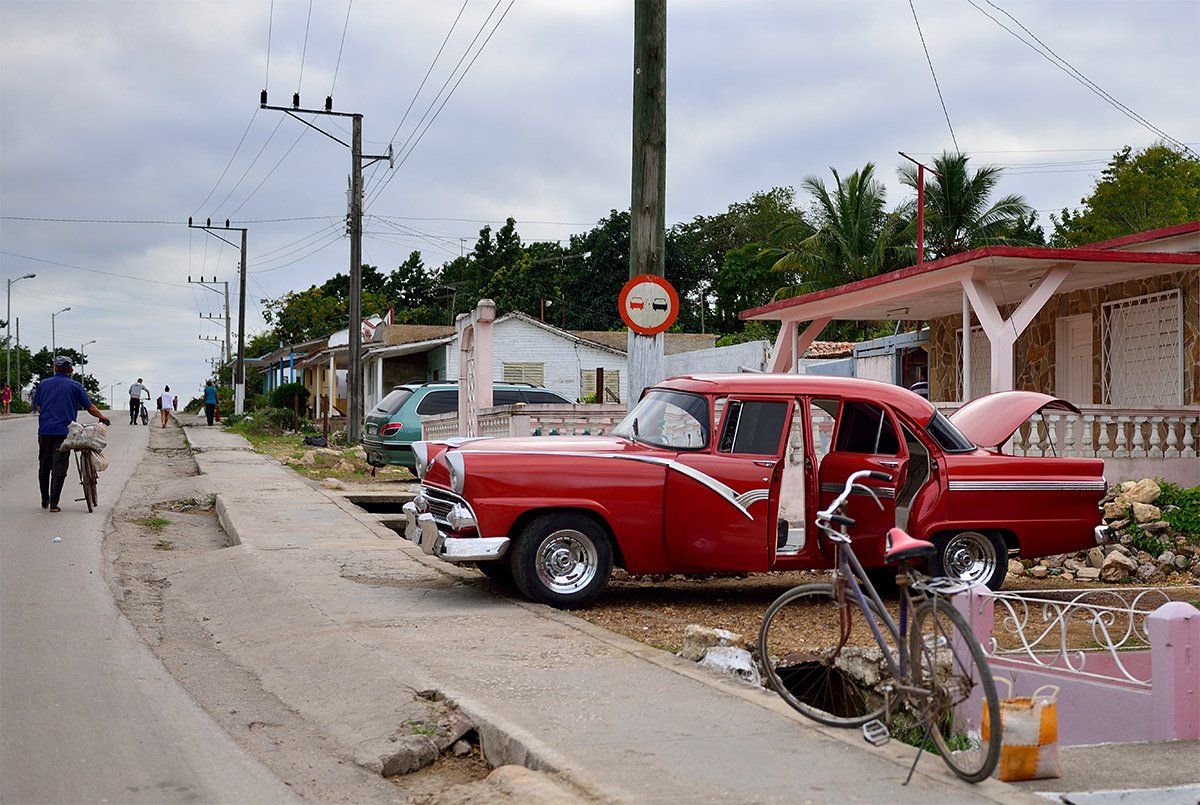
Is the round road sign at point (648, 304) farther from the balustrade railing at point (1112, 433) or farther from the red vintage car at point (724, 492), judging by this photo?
the balustrade railing at point (1112, 433)

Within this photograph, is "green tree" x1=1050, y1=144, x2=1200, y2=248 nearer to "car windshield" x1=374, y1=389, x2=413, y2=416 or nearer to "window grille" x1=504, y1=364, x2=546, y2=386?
"window grille" x1=504, y1=364, x2=546, y2=386

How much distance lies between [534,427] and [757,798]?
11.2 m

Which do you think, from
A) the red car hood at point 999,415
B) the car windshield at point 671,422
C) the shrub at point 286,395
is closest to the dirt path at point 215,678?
the car windshield at point 671,422

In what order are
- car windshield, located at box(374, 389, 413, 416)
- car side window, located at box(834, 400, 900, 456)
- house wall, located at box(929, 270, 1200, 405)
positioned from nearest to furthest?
1. car side window, located at box(834, 400, 900, 456)
2. house wall, located at box(929, 270, 1200, 405)
3. car windshield, located at box(374, 389, 413, 416)

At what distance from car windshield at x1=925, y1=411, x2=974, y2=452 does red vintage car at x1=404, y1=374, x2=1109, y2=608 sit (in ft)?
0.05

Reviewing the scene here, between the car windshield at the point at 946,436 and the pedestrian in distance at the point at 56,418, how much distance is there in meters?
10.00

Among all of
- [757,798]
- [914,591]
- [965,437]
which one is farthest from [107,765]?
[965,437]

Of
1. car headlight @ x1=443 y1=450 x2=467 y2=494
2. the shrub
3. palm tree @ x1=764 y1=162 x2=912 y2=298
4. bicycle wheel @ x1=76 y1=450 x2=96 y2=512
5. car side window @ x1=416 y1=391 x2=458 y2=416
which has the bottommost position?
bicycle wheel @ x1=76 y1=450 x2=96 y2=512

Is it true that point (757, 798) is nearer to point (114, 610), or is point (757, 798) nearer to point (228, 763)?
point (228, 763)

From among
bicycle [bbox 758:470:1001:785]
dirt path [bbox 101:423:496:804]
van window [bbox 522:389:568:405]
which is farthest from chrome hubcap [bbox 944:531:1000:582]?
van window [bbox 522:389:568:405]

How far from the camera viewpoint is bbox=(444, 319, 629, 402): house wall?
3775 cm

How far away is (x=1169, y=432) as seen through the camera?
14.8m

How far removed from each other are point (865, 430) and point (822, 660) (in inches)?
118

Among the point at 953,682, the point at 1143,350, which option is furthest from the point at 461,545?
the point at 1143,350
